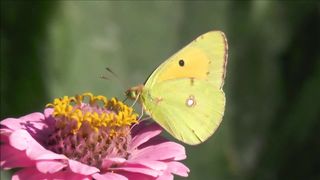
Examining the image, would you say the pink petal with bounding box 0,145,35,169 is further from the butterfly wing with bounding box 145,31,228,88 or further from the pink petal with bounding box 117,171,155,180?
the butterfly wing with bounding box 145,31,228,88

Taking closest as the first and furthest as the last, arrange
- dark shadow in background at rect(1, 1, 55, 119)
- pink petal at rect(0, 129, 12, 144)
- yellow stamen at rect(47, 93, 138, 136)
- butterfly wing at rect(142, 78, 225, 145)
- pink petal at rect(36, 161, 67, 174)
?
pink petal at rect(36, 161, 67, 174)
pink petal at rect(0, 129, 12, 144)
yellow stamen at rect(47, 93, 138, 136)
butterfly wing at rect(142, 78, 225, 145)
dark shadow in background at rect(1, 1, 55, 119)

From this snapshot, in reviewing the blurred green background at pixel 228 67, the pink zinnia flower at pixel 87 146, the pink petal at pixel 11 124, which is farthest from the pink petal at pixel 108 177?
the blurred green background at pixel 228 67

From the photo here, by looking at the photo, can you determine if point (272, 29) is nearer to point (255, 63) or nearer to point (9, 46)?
point (255, 63)

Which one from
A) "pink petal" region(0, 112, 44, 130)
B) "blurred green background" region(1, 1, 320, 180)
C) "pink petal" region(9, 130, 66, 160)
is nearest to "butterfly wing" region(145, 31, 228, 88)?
"pink petal" region(0, 112, 44, 130)

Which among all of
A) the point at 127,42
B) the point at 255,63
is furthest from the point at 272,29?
the point at 127,42

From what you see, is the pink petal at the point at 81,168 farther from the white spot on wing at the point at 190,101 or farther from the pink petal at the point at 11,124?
the white spot on wing at the point at 190,101

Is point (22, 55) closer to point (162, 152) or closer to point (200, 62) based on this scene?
point (200, 62)
